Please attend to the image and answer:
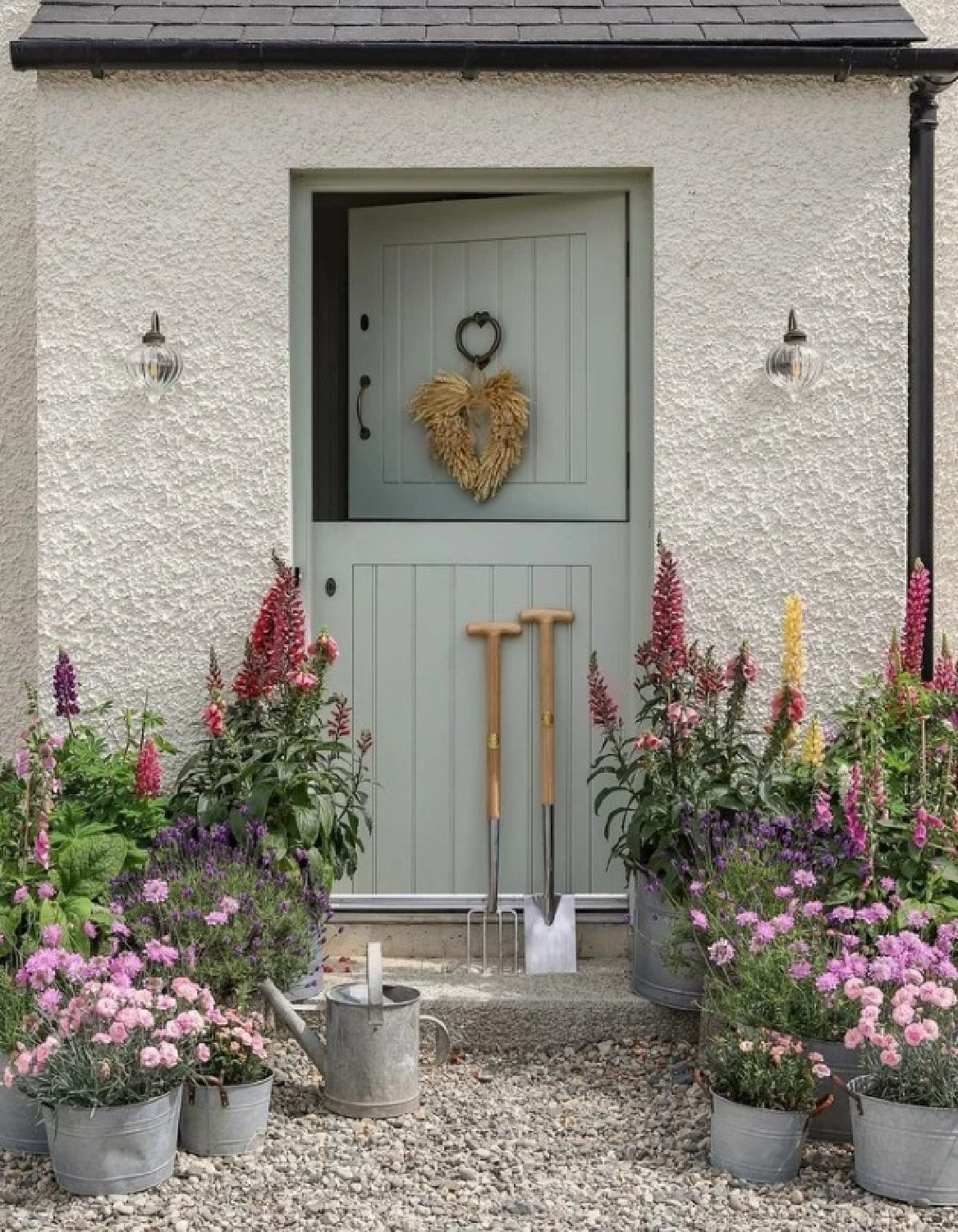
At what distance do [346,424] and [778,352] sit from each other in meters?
1.71

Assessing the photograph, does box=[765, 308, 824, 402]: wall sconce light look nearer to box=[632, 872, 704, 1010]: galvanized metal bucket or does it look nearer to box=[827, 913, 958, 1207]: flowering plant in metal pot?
box=[632, 872, 704, 1010]: galvanized metal bucket

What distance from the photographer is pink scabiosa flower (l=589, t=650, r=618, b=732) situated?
15.2ft

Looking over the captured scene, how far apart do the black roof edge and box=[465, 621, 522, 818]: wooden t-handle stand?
1975 mm

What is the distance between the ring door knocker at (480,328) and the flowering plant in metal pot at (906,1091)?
2.75 meters

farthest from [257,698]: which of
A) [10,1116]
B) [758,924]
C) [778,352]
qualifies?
[778,352]

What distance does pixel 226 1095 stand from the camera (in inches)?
142

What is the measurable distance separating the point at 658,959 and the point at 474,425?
2123 mm

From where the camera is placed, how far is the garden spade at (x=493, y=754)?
4.98m

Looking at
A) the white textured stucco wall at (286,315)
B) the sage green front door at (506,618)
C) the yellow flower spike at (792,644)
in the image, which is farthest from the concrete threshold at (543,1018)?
the white textured stucco wall at (286,315)

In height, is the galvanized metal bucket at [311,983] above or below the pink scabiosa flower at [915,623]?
below

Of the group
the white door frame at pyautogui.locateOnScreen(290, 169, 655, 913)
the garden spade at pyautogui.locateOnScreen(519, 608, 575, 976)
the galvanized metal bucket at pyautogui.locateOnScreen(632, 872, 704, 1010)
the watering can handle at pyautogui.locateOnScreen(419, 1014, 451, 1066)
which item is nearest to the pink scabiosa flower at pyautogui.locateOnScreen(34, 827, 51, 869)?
the watering can handle at pyautogui.locateOnScreen(419, 1014, 451, 1066)

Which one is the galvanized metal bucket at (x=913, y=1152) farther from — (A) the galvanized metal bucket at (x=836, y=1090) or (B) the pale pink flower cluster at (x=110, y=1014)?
(B) the pale pink flower cluster at (x=110, y=1014)

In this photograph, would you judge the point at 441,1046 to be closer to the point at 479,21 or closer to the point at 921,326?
the point at 921,326

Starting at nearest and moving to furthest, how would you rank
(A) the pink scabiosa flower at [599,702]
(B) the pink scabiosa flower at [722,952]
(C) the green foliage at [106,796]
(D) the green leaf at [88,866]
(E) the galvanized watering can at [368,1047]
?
(B) the pink scabiosa flower at [722,952]
(E) the galvanized watering can at [368,1047]
(D) the green leaf at [88,866]
(C) the green foliage at [106,796]
(A) the pink scabiosa flower at [599,702]
